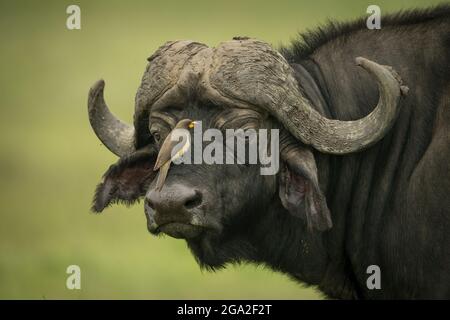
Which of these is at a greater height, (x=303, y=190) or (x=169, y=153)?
(x=169, y=153)

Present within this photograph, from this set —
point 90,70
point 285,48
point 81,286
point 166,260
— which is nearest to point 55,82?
point 90,70

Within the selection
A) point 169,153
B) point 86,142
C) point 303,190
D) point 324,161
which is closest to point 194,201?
point 169,153

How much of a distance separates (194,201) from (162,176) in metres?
0.30

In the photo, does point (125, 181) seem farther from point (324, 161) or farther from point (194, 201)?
point (324, 161)

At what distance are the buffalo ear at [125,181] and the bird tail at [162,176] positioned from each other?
902 mm

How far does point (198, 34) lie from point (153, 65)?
1383 centimetres

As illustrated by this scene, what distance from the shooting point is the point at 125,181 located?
9.29 m

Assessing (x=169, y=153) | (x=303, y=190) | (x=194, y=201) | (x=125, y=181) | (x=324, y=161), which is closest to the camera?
(x=194, y=201)

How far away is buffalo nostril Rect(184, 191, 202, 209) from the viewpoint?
8.07 metres

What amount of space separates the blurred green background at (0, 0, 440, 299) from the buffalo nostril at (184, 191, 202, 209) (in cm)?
455

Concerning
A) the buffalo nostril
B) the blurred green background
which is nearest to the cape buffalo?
the buffalo nostril

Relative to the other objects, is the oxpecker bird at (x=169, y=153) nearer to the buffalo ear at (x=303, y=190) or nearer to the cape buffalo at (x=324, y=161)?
the cape buffalo at (x=324, y=161)

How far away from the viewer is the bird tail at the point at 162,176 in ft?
26.8

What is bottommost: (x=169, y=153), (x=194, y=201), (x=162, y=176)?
(x=194, y=201)
